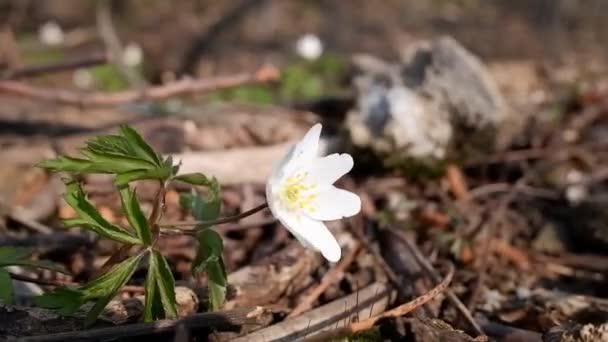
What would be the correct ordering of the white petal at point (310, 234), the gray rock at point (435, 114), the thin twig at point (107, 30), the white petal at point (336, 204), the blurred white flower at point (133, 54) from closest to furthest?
1. the white petal at point (310, 234)
2. the white petal at point (336, 204)
3. the gray rock at point (435, 114)
4. the thin twig at point (107, 30)
5. the blurred white flower at point (133, 54)

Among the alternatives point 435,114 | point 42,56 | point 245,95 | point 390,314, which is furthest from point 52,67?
point 42,56

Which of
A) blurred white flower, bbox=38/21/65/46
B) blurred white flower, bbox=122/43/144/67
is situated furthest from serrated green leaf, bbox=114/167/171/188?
blurred white flower, bbox=38/21/65/46

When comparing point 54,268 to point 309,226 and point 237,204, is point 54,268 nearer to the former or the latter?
point 309,226

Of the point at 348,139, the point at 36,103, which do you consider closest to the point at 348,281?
the point at 348,139

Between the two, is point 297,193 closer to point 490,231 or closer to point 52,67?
point 490,231

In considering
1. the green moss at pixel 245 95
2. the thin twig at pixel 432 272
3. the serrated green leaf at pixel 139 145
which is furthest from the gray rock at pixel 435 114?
the green moss at pixel 245 95

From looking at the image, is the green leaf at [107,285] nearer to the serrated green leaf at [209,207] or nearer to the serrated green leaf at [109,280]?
Result: the serrated green leaf at [109,280]

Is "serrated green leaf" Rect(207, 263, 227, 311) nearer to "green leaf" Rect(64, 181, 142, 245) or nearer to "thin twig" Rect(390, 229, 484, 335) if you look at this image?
"green leaf" Rect(64, 181, 142, 245)
